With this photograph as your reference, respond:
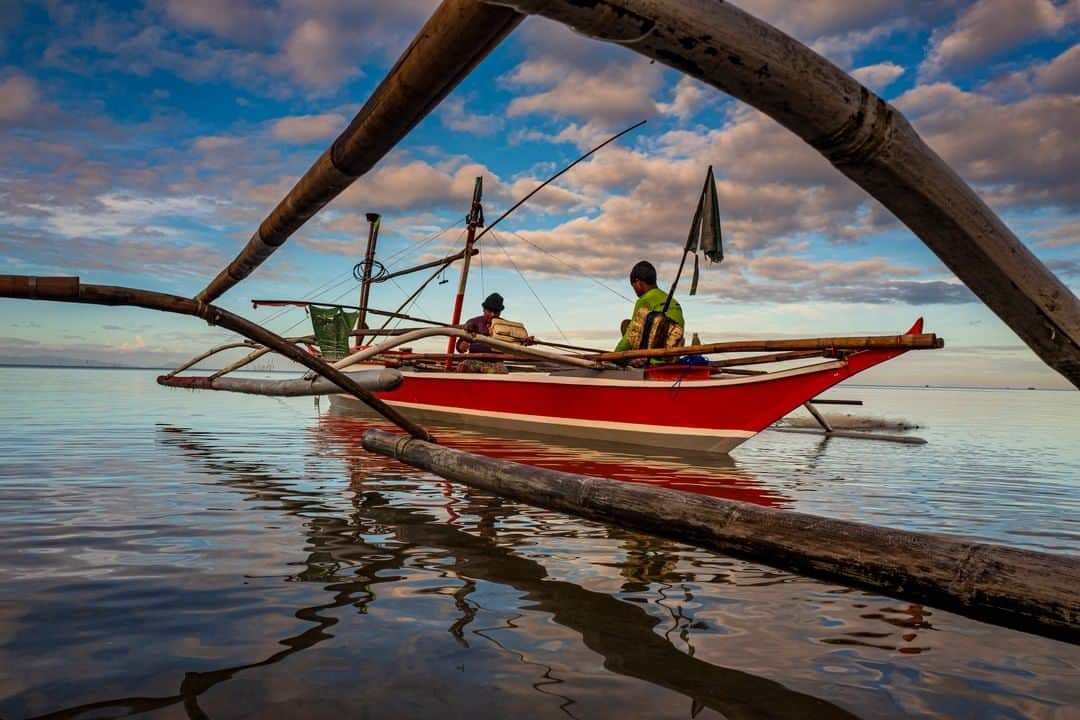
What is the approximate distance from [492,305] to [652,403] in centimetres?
652

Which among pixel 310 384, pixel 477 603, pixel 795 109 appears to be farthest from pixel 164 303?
pixel 795 109

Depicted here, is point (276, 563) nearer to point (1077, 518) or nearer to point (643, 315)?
point (1077, 518)

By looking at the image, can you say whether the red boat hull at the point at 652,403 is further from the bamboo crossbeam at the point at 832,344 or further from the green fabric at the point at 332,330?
the green fabric at the point at 332,330

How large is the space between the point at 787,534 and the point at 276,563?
2.91 meters

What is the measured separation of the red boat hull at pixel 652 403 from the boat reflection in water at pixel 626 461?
289 millimetres

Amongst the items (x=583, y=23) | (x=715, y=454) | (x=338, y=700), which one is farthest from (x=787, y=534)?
(x=715, y=454)

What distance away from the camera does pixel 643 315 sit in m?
12.2

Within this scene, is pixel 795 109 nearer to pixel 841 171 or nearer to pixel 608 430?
pixel 841 171

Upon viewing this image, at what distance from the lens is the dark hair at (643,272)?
40.8ft

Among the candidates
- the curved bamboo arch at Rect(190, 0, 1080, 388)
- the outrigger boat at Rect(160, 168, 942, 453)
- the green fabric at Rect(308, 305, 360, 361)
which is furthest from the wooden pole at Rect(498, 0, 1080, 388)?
the green fabric at Rect(308, 305, 360, 361)

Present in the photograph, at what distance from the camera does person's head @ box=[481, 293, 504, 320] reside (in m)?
17.2

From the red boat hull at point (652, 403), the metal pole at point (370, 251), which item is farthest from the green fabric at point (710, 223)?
the metal pole at point (370, 251)

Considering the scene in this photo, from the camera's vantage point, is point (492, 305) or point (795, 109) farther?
point (492, 305)

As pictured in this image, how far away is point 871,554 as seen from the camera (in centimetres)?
258
